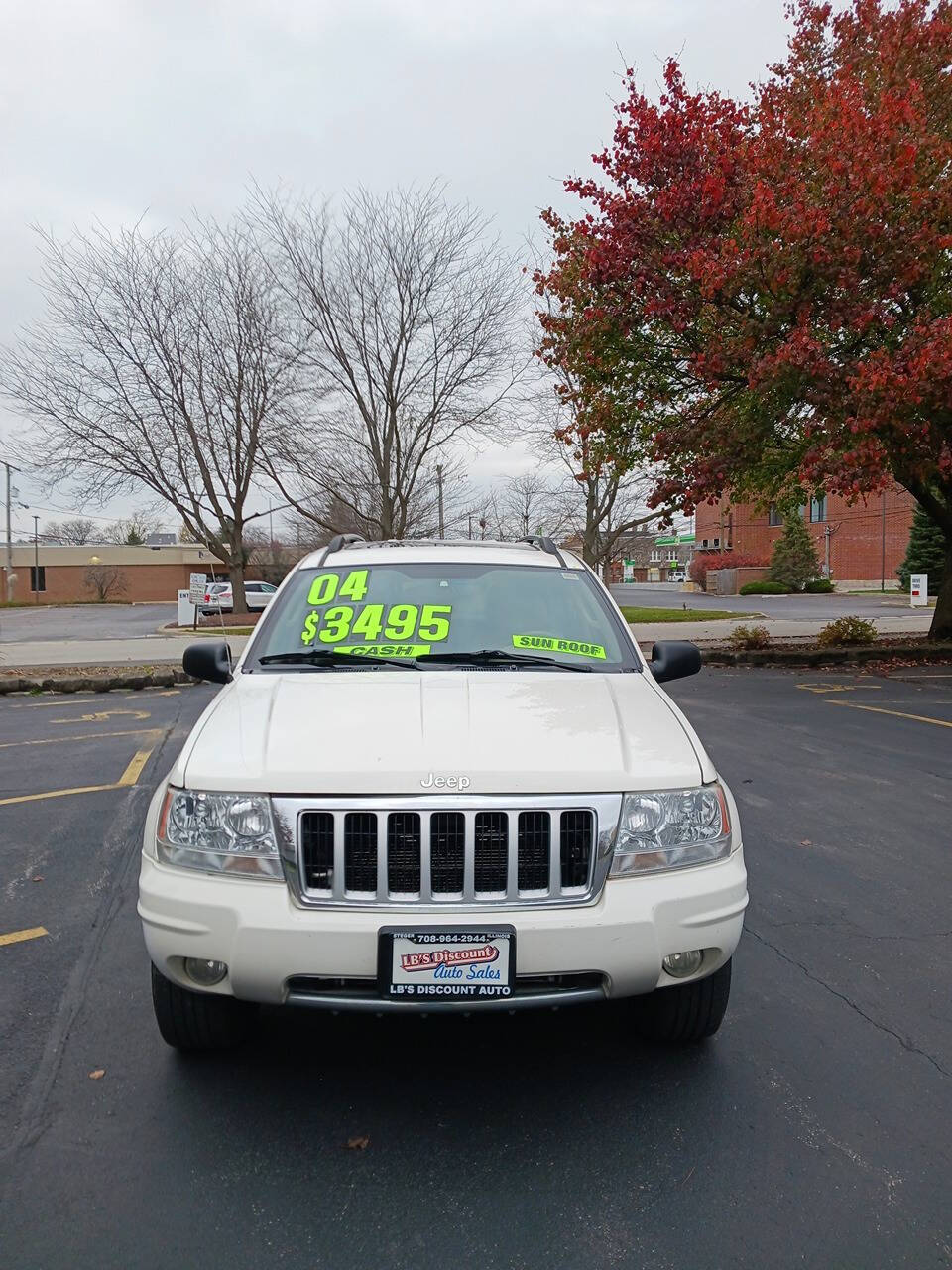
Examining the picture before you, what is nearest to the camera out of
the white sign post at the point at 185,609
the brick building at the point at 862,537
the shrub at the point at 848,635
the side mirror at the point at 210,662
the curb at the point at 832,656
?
the side mirror at the point at 210,662

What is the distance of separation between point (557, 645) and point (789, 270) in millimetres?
9228

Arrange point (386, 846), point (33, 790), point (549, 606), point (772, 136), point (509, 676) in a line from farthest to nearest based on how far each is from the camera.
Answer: point (772, 136), point (33, 790), point (549, 606), point (509, 676), point (386, 846)

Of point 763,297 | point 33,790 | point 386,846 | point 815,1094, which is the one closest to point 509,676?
point 386,846

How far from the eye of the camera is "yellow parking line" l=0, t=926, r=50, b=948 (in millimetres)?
3818

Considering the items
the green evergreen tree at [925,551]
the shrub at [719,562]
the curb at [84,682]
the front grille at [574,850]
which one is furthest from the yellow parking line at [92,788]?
the shrub at [719,562]

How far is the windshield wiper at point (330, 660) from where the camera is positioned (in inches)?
136

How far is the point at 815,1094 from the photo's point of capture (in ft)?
8.88

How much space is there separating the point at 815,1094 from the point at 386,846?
1562 millimetres

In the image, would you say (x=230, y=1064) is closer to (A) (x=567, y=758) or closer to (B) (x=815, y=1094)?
(A) (x=567, y=758)

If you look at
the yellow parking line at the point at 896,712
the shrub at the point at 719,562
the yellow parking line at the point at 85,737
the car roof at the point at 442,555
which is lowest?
the yellow parking line at the point at 85,737

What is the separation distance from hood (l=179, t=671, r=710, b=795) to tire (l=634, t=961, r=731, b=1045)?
67cm

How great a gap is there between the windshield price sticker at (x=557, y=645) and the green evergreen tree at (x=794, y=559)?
168 feet

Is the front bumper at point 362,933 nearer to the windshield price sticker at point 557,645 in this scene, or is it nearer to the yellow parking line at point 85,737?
the windshield price sticker at point 557,645

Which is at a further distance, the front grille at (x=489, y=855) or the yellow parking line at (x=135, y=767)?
the yellow parking line at (x=135, y=767)
